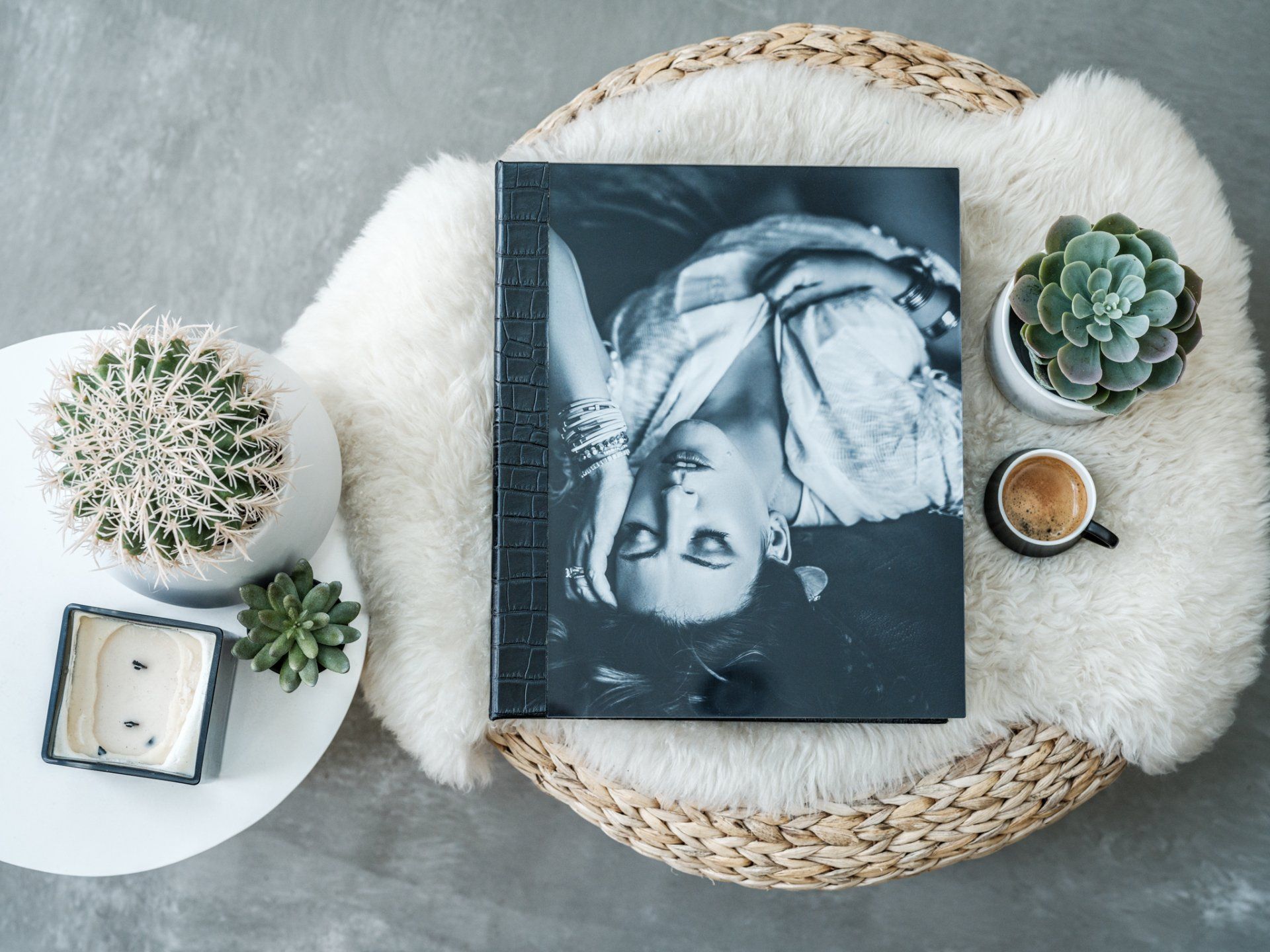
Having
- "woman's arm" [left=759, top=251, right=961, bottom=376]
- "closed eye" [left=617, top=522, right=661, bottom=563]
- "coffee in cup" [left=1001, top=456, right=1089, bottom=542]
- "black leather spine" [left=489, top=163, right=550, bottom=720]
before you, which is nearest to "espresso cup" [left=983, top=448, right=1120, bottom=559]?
"coffee in cup" [left=1001, top=456, right=1089, bottom=542]

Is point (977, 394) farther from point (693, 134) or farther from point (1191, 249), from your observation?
point (693, 134)

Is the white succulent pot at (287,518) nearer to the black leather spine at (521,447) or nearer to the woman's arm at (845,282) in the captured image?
the black leather spine at (521,447)

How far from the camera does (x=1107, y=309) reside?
2.40ft

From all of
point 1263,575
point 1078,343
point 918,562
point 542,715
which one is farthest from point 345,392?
point 1263,575

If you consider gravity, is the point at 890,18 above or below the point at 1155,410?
above

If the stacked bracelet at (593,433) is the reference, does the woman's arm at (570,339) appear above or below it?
above

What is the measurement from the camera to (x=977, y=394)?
2.81 ft

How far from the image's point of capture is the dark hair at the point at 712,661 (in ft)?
2.62

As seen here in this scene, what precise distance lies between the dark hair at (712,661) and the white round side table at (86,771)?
0.25 m

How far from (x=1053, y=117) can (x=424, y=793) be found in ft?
3.69

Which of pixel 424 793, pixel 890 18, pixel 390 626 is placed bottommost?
pixel 424 793

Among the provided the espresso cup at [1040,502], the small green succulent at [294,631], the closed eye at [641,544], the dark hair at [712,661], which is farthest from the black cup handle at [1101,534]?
the small green succulent at [294,631]

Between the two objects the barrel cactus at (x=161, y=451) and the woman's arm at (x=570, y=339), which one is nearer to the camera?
the barrel cactus at (x=161, y=451)

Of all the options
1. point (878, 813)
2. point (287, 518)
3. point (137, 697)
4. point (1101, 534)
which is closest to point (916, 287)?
point (1101, 534)
